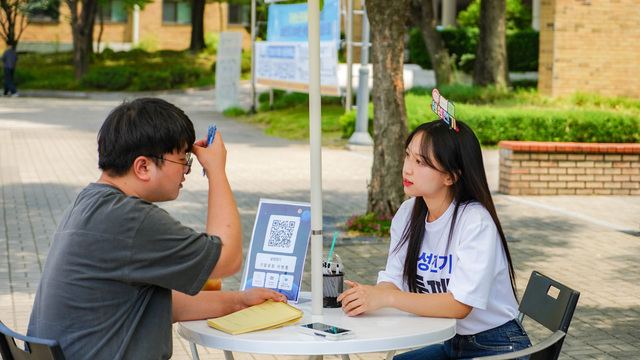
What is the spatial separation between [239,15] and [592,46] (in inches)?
1286

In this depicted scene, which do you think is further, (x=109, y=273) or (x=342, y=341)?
(x=342, y=341)

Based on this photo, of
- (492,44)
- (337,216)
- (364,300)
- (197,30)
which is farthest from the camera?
(197,30)

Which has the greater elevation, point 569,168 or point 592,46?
point 592,46

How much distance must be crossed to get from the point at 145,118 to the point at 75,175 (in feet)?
34.9

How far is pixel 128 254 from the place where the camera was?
2398 mm

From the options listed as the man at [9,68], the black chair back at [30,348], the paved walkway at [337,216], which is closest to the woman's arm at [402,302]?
the black chair back at [30,348]

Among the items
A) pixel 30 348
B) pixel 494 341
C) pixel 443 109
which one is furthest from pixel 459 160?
pixel 30 348

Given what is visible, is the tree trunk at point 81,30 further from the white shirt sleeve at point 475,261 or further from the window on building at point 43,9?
the white shirt sleeve at point 475,261

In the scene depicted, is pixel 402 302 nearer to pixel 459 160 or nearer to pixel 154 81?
pixel 459 160

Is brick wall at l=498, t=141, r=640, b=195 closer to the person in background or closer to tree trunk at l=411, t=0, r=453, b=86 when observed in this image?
the person in background

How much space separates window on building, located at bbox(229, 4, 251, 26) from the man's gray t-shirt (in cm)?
4813

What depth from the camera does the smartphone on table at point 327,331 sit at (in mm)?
2570

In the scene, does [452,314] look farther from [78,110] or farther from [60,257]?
[78,110]

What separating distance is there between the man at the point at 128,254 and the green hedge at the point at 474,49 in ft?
89.4
